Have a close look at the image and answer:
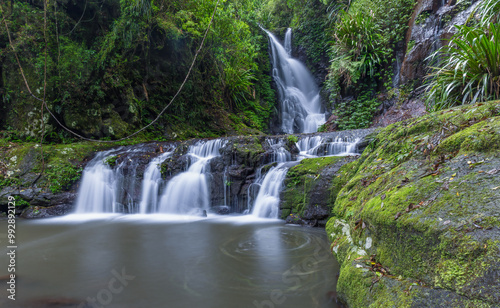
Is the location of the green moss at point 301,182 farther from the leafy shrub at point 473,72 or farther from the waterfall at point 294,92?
the waterfall at point 294,92

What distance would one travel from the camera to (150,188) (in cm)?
710

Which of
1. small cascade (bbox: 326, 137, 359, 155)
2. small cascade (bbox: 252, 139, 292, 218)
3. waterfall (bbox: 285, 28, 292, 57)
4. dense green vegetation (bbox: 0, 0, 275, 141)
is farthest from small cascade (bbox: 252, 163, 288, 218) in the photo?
waterfall (bbox: 285, 28, 292, 57)

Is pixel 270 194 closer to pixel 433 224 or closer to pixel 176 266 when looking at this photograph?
pixel 176 266

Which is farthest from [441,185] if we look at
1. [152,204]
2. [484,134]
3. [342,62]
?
[342,62]

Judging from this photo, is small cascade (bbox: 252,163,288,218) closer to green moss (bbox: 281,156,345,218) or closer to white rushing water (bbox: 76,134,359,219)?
white rushing water (bbox: 76,134,359,219)

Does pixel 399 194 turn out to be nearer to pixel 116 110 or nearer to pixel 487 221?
pixel 487 221

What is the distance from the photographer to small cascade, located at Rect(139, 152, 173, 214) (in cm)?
695

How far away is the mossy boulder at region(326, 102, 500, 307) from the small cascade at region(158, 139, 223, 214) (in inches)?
165

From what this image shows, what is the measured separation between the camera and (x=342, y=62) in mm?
11000

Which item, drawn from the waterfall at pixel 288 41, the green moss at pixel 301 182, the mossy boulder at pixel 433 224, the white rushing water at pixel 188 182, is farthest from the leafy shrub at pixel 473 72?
the waterfall at pixel 288 41

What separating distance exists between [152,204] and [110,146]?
11.1ft

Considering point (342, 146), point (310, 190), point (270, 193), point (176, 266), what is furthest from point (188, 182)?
point (342, 146)

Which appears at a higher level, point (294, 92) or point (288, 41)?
point (288, 41)

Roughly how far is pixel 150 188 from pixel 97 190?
4.93 feet
